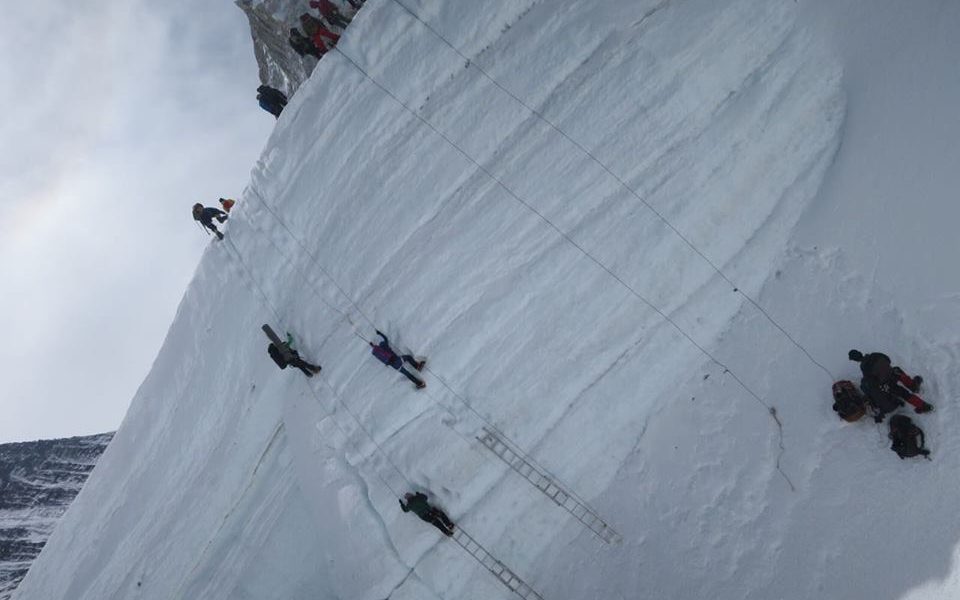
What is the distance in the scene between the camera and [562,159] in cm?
1046

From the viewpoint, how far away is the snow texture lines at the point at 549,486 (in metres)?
9.31

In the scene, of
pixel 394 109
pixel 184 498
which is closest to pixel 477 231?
pixel 394 109

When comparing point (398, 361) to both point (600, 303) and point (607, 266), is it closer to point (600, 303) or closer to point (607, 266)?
point (600, 303)

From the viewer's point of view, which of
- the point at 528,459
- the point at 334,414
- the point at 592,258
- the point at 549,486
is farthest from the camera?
the point at 334,414

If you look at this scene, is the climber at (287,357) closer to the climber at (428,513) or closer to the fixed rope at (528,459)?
the fixed rope at (528,459)

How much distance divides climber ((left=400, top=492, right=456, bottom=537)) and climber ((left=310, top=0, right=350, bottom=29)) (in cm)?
971

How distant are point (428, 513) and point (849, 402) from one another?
656 centimetres

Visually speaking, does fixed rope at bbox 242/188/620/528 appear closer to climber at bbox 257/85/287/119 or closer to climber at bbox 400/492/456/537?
climber at bbox 400/492/456/537

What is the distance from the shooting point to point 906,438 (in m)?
7.45

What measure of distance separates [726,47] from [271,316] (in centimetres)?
1032

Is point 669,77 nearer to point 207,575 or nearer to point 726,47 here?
point 726,47

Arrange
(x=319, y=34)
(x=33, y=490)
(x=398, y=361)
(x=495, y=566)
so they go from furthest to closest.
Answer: (x=33, y=490), (x=319, y=34), (x=398, y=361), (x=495, y=566)

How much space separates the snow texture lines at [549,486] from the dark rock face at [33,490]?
37838 millimetres

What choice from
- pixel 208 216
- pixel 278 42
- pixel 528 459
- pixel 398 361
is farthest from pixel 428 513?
pixel 278 42
